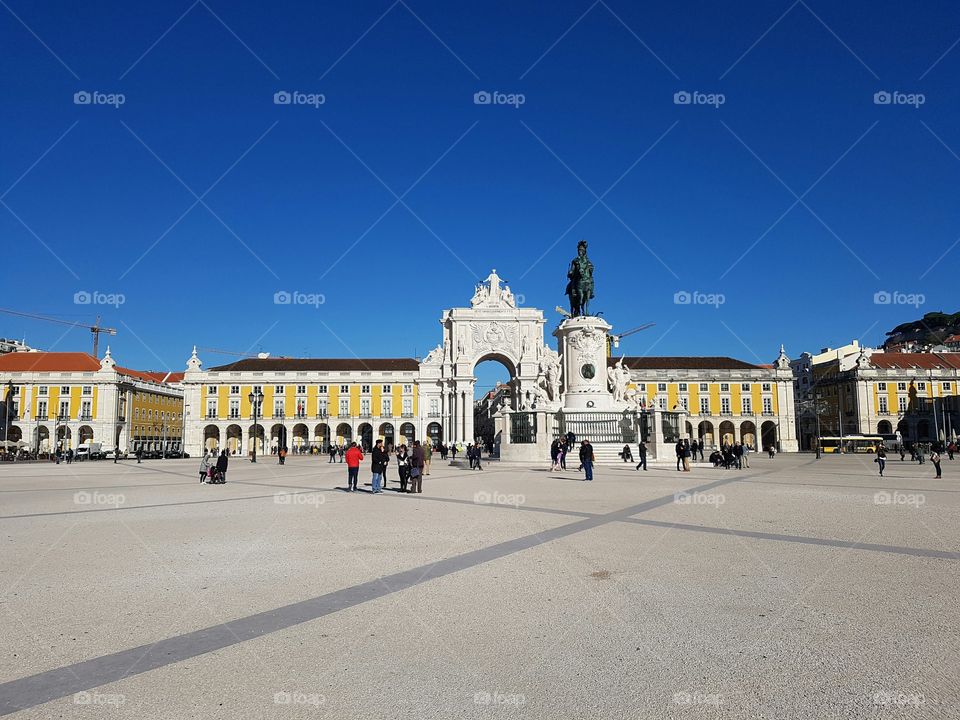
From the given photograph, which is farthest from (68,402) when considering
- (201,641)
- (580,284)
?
(201,641)

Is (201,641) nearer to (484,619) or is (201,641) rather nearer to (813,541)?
(484,619)

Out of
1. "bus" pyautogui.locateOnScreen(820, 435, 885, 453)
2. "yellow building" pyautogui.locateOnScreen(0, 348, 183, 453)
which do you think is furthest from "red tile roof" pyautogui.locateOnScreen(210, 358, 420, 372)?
"bus" pyautogui.locateOnScreen(820, 435, 885, 453)

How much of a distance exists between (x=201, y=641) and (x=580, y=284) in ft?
95.8

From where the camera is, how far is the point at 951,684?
3.82 m

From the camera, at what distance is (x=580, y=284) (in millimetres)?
32500

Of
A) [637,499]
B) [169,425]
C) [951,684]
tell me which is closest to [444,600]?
[951,684]

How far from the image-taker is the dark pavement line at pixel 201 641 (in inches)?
151

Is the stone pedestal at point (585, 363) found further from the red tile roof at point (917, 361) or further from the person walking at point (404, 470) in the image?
the red tile roof at point (917, 361)

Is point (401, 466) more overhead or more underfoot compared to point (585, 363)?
more underfoot

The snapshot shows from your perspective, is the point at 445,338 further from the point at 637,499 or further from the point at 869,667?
the point at 869,667

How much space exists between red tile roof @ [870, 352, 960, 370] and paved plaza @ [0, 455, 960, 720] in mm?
82666

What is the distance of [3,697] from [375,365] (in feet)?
276

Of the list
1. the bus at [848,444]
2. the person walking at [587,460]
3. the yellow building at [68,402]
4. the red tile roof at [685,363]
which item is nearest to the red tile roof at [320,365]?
the yellow building at [68,402]

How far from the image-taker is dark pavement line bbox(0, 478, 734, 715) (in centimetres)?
383
